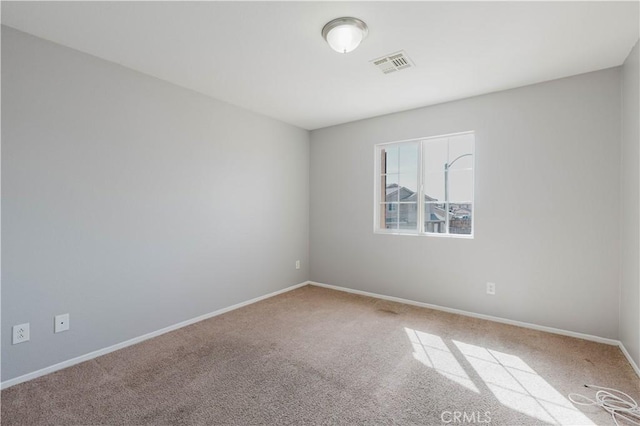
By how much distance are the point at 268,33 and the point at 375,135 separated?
225cm

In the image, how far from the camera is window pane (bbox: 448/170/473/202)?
3.42m

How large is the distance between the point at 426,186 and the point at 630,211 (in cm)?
181

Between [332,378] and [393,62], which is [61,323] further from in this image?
[393,62]

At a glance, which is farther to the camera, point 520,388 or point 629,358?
point 629,358

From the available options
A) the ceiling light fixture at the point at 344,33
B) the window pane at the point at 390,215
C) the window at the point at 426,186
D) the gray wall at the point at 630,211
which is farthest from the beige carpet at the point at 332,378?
the ceiling light fixture at the point at 344,33

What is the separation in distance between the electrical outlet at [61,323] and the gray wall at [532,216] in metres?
3.25

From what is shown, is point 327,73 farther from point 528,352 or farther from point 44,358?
point 44,358

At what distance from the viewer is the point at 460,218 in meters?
3.50

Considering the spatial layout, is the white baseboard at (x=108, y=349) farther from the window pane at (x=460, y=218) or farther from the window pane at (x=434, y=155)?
the window pane at (x=434, y=155)

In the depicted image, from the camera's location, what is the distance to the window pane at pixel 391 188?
13.3 ft

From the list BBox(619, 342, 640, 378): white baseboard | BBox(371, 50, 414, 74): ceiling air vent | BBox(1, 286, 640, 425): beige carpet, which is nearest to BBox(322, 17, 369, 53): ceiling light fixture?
BBox(371, 50, 414, 74): ceiling air vent

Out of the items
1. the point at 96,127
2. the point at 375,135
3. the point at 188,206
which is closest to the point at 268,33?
the point at 96,127

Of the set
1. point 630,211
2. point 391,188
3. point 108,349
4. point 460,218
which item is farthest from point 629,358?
point 108,349

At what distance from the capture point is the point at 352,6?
1.87 meters
